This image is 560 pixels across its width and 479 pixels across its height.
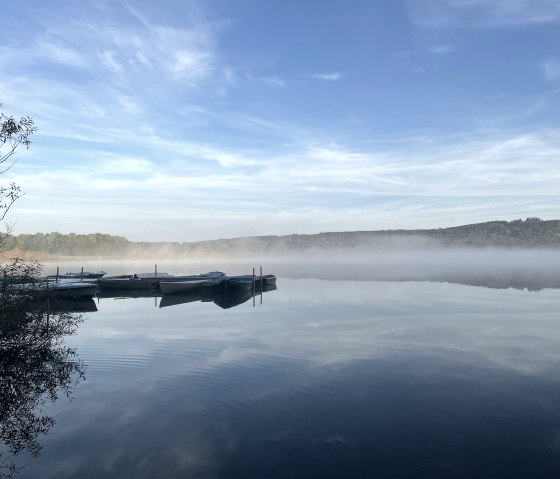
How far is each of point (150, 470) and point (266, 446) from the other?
291 cm

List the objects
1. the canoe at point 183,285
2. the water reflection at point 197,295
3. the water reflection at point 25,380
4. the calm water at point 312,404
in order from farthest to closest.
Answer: the canoe at point 183,285 → the water reflection at point 197,295 → the water reflection at point 25,380 → the calm water at point 312,404

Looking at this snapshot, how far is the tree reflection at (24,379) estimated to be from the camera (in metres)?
11.6

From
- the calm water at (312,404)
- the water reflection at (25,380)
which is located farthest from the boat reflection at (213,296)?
the water reflection at (25,380)

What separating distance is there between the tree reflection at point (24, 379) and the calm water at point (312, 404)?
41 cm

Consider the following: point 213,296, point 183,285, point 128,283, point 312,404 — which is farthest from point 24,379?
point 128,283

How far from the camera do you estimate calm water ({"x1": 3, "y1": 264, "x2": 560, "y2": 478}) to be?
1020cm

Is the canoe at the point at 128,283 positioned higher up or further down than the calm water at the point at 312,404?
higher up

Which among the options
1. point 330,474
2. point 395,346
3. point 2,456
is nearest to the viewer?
point 330,474

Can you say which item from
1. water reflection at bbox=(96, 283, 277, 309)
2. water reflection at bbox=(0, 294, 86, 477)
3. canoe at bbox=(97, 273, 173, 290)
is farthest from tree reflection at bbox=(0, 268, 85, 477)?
canoe at bbox=(97, 273, 173, 290)

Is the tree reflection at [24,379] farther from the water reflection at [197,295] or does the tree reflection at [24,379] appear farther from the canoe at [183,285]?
the canoe at [183,285]

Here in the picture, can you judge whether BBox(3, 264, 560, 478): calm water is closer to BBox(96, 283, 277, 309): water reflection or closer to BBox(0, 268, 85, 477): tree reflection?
BBox(0, 268, 85, 477): tree reflection

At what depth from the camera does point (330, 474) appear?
960 centimetres

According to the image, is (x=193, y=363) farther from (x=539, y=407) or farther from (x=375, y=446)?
(x=539, y=407)

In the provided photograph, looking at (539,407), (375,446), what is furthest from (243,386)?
(539,407)
